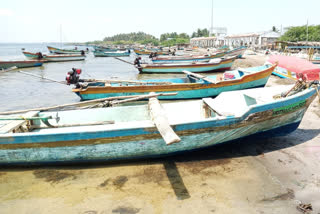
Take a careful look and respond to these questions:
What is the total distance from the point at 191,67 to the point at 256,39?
47.7 meters

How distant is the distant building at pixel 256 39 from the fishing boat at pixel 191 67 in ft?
112

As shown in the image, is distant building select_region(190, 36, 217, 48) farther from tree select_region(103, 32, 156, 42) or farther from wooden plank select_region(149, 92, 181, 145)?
wooden plank select_region(149, 92, 181, 145)

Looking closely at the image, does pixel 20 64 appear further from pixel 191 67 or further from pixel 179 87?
pixel 179 87

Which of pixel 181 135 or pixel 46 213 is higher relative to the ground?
pixel 181 135

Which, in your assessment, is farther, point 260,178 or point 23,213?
point 260,178

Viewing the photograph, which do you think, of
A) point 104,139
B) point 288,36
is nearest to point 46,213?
point 104,139

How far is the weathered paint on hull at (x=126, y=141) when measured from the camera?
4.66 meters

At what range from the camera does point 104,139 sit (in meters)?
4.71

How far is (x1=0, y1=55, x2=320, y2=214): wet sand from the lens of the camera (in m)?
3.88

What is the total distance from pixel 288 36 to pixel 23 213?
5771 centimetres

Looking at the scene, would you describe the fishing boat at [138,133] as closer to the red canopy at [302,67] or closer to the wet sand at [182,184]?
the wet sand at [182,184]

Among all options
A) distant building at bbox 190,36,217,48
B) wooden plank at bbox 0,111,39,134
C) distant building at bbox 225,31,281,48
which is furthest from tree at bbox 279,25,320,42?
wooden plank at bbox 0,111,39,134

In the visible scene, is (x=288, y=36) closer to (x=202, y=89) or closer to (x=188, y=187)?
(x=202, y=89)

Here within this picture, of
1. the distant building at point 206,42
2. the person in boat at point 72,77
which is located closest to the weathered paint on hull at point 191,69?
the person in boat at point 72,77
